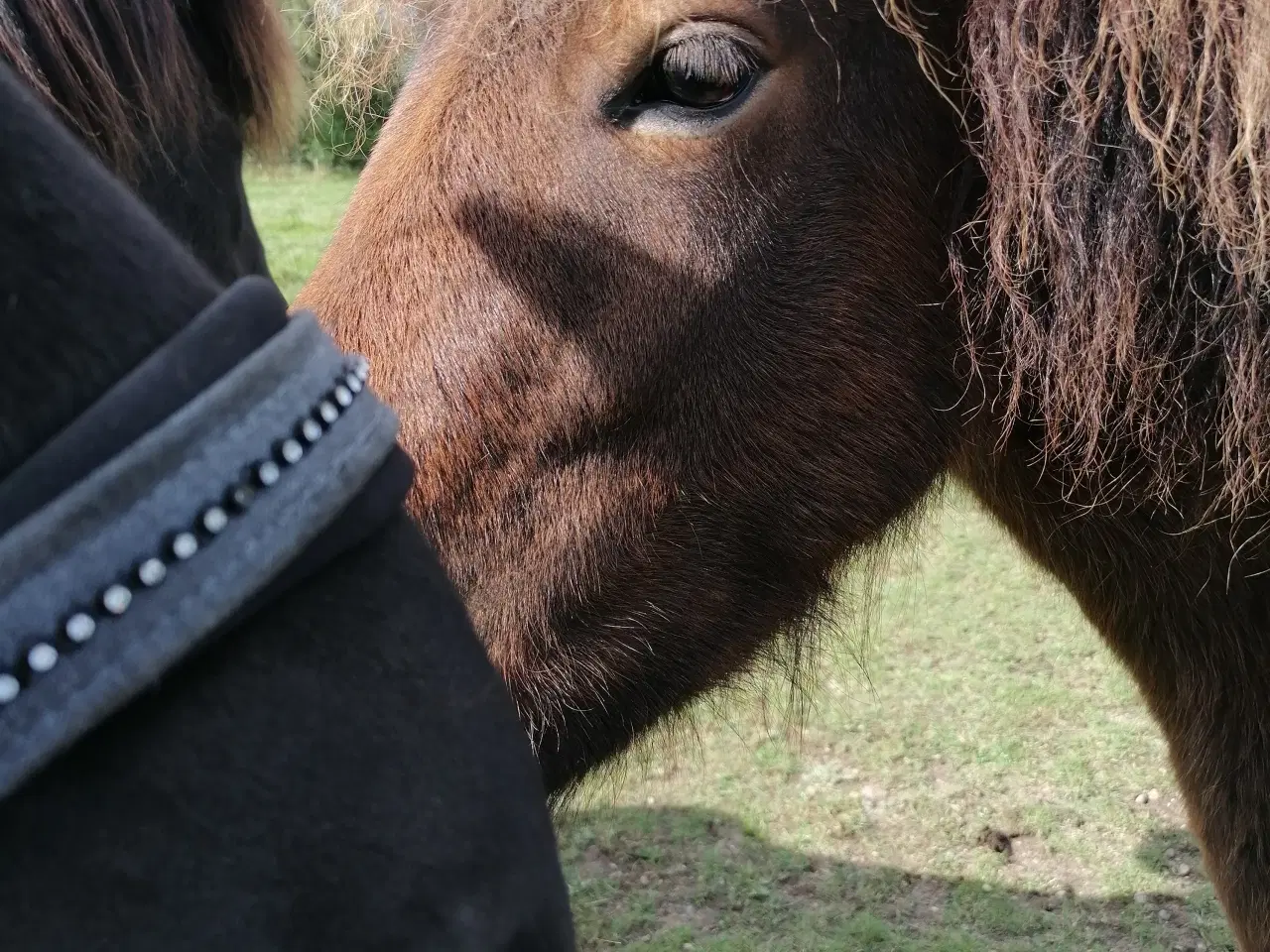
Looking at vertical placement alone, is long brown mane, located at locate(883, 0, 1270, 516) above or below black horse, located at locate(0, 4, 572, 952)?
below

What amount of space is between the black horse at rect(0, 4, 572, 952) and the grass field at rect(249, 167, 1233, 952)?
174 centimetres

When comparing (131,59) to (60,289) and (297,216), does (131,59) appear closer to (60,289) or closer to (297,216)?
(60,289)

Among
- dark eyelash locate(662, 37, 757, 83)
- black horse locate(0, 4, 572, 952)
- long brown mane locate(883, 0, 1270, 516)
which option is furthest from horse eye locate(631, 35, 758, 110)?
black horse locate(0, 4, 572, 952)

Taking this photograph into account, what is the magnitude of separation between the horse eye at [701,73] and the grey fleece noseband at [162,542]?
2.07ft

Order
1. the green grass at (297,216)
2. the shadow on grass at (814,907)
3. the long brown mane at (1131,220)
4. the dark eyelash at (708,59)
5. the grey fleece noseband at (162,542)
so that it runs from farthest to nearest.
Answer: the green grass at (297,216), the shadow on grass at (814,907), the dark eyelash at (708,59), the long brown mane at (1131,220), the grey fleece noseband at (162,542)

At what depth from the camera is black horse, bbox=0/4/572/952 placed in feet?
1.59

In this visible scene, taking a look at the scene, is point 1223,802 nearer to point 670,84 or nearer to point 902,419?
point 902,419

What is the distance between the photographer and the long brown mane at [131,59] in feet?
4.95

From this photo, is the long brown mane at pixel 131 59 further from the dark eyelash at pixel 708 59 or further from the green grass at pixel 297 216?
the green grass at pixel 297 216

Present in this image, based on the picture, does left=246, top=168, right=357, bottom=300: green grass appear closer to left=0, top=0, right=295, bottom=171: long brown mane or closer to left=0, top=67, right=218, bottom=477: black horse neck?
left=0, top=0, right=295, bottom=171: long brown mane

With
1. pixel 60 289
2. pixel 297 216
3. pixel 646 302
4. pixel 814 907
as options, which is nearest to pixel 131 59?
pixel 646 302

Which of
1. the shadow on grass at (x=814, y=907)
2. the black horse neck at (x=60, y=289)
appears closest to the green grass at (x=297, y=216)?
the shadow on grass at (x=814, y=907)

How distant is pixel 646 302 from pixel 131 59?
41.7 inches

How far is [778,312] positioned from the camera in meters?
1.12
